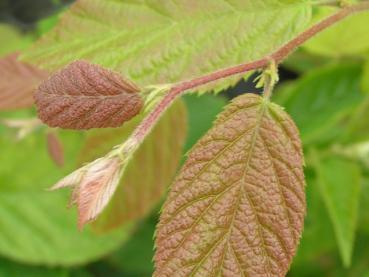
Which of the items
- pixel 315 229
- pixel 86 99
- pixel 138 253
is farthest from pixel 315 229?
pixel 86 99

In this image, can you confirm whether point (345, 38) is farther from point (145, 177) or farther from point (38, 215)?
point (38, 215)

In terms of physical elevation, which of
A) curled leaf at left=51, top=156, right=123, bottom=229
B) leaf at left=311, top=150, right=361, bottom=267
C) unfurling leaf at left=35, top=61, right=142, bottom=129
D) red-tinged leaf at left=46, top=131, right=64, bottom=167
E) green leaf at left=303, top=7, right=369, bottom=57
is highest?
unfurling leaf at left=35, top=61, right=142, bottom=129

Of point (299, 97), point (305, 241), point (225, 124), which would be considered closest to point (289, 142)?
point (225, 124)

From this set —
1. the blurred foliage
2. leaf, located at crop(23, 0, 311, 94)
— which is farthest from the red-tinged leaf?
leaf, located at crop(23, 0, 311, 94)

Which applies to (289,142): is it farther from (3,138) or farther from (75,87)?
(3,138)

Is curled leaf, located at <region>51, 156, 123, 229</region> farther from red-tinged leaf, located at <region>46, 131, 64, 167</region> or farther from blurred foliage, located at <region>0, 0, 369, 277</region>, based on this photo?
blurred foliage, located at <region>0, 0, 369, 277</region>

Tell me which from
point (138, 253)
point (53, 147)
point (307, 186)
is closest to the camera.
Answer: point (53, 147)
